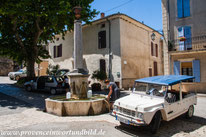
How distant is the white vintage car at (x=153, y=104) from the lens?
4.96 meters

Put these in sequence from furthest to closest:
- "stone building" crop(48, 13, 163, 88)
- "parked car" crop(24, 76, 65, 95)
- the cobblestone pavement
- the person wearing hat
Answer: "stone building" crop(48, 13, 163, 88), "parked car" crop(24, 76, 65, 95), the person wearing hat, the cobblestone pavement

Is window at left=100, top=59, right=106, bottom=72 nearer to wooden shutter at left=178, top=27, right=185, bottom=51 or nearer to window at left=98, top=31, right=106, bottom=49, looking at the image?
window at left=98, top=31, right=106, bottom=49

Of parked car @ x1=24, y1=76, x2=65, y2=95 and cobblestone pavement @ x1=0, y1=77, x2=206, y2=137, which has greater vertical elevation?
parked car @ x1=24, y1=76, x2=65, y2=95

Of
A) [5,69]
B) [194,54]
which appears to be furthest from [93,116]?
[5,69]

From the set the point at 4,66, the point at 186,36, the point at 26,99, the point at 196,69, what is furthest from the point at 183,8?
the point at 4,66

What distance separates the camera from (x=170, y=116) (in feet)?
18.2

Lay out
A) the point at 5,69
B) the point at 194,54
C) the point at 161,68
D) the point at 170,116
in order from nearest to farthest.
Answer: the point at 170,116 → the point at 194,54 → the point at 161,68 → the point at 5,69

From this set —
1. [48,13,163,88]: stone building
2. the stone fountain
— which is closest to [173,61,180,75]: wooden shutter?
[48,13,163,88]: stone building

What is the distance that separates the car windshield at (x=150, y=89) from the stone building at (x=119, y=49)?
33.5 feet

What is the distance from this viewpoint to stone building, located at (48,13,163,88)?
55.7 ft

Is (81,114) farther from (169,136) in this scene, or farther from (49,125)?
(169,136)

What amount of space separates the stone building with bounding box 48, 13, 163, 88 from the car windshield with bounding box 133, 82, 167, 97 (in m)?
10.2

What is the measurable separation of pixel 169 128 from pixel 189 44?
10558mm

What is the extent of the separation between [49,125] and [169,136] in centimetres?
395
